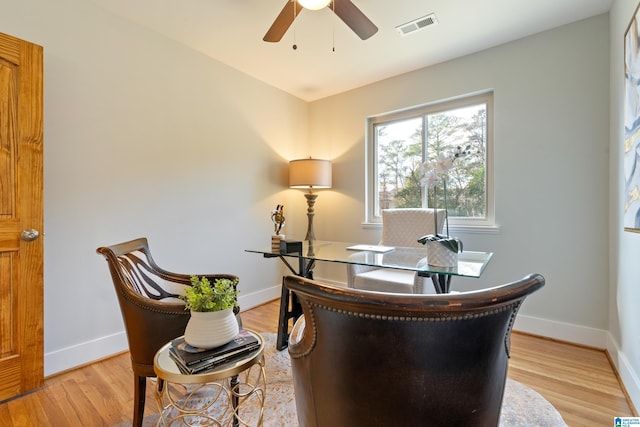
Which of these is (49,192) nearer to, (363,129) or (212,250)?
(212,250)

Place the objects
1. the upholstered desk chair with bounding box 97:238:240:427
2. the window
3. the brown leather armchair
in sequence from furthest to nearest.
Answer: the window → the upholstered desk chair with bounding box 97:238:240:427 → the brown leather armchair

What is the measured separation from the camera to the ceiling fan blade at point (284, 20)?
1.73m

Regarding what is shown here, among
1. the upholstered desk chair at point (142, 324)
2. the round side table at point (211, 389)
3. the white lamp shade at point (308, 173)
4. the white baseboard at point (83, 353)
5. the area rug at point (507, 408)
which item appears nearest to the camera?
the round side table at point (211, 389)

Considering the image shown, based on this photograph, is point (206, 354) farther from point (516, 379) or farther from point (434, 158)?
point (434, 158)

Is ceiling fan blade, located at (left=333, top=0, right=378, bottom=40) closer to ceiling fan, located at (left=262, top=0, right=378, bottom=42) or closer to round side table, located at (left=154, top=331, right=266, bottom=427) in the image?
ceiling fan, located at (left=262, top=0, right=378, bottom=42)

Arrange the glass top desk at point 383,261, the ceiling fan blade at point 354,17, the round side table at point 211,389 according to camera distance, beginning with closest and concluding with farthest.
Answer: the round side table at point 211,389, the glass top desk at point 383,261, the ceiling fan blade at point 354,17

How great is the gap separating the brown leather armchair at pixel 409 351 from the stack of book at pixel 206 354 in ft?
1.43

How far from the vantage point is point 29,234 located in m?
1.74

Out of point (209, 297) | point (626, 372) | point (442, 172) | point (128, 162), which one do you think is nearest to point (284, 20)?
point (442, 172)

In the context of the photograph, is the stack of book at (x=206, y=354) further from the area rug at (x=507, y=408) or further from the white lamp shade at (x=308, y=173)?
the white lamp shade at (x=308, y=173)

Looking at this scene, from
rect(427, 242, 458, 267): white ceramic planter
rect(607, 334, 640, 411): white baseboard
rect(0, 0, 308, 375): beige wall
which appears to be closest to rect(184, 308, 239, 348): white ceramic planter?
rect(427, 242, 458, 267): white ceramic planter

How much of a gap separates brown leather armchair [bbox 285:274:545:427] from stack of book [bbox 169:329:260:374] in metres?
0.44

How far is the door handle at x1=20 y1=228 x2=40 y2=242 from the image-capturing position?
1.72 meters

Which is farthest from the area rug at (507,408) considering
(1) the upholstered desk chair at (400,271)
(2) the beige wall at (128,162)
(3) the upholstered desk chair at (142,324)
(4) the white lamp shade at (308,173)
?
(4) the white lamp shade at (308,173)
